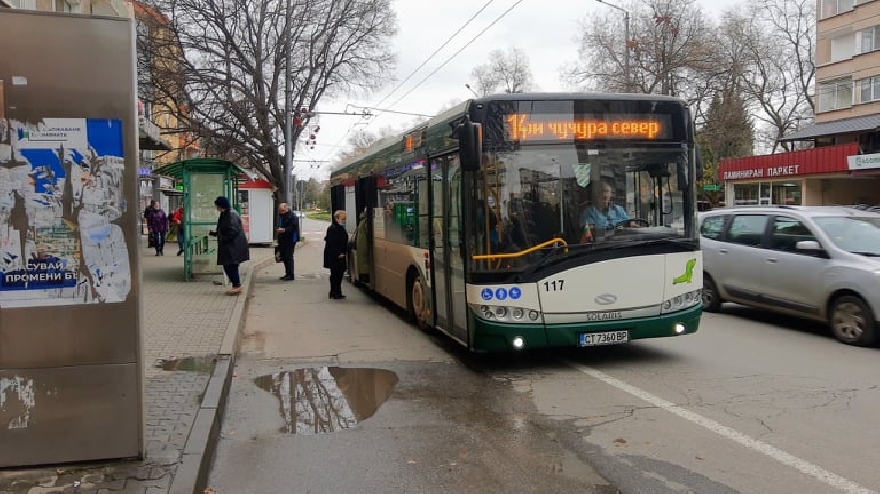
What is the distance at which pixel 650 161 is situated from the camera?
7645 mm

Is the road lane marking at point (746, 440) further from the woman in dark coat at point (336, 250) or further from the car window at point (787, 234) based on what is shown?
the woman in dark coat at point (336, 250)

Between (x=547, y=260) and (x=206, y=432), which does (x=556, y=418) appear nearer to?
(x=547, y=260)

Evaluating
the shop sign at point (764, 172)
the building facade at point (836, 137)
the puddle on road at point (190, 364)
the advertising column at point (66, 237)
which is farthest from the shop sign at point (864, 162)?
the advertising column at point (66, 237)

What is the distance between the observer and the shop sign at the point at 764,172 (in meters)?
37.3

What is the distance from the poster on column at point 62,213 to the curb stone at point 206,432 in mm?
1111

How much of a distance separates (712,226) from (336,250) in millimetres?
6716

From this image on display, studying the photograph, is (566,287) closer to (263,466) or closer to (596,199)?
(596,199)

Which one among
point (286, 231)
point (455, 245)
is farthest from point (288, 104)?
point (455, 245)

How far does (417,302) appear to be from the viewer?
10141 millimetres

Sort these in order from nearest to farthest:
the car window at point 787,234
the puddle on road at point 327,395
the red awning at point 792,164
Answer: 1. the puddle on road at point 327,395
2. the car window at point 787,234
3. the red awning at point 792,164

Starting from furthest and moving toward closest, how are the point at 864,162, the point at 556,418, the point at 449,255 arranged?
the point at 864,162 < the point at 449,255 < the point at 556,418

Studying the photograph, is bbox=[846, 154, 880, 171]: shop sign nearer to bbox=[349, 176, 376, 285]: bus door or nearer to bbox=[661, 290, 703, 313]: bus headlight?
bbox=[349, 176, 376, 285]: bus door

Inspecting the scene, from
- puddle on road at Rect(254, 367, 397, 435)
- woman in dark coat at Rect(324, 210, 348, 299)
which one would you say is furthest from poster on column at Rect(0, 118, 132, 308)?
woman in dark coat at Rect(324, 210, 348, 299)

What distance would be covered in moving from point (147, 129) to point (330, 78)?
2022cm
